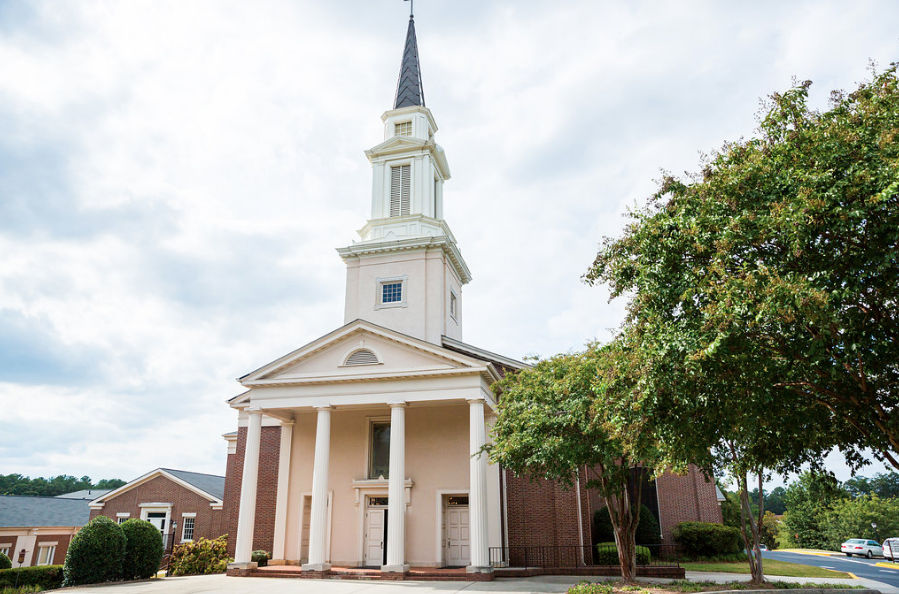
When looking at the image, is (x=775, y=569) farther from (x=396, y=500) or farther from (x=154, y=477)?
(x=154, y=477)

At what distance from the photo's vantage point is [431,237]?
97.8ft

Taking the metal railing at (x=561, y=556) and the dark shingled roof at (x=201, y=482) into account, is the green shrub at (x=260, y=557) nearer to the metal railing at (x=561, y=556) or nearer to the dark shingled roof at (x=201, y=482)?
the metal railing at (x=561, y=556)

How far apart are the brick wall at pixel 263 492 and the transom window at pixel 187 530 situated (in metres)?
10.9

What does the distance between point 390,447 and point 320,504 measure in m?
3.28

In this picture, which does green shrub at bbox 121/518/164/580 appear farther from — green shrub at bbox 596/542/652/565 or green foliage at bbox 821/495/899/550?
green foliage at bbox 821/495/899/550

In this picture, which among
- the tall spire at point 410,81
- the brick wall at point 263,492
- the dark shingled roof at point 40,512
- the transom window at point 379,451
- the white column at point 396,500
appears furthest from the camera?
the dark shingled roof at point 40,512

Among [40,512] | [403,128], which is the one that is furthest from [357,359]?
[40,512]

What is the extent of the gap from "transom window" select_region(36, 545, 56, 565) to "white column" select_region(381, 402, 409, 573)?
3153 centimetres

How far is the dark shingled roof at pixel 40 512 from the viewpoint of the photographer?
38844mm

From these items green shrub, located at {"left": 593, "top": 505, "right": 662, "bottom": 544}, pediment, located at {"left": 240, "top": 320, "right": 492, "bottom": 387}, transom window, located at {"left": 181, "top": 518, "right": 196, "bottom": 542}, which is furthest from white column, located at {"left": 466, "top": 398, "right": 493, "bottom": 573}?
transom window, located at {"left": 181, "top": 518, "right": 196, "bottom": 542}

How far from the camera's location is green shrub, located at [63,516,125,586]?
19.4 m

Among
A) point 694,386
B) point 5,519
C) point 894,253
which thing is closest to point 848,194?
point 894,253

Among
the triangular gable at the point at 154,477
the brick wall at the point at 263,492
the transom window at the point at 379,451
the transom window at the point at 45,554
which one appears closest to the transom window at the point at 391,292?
the transom window at the point at 379,451

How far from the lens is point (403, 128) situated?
113 ft
